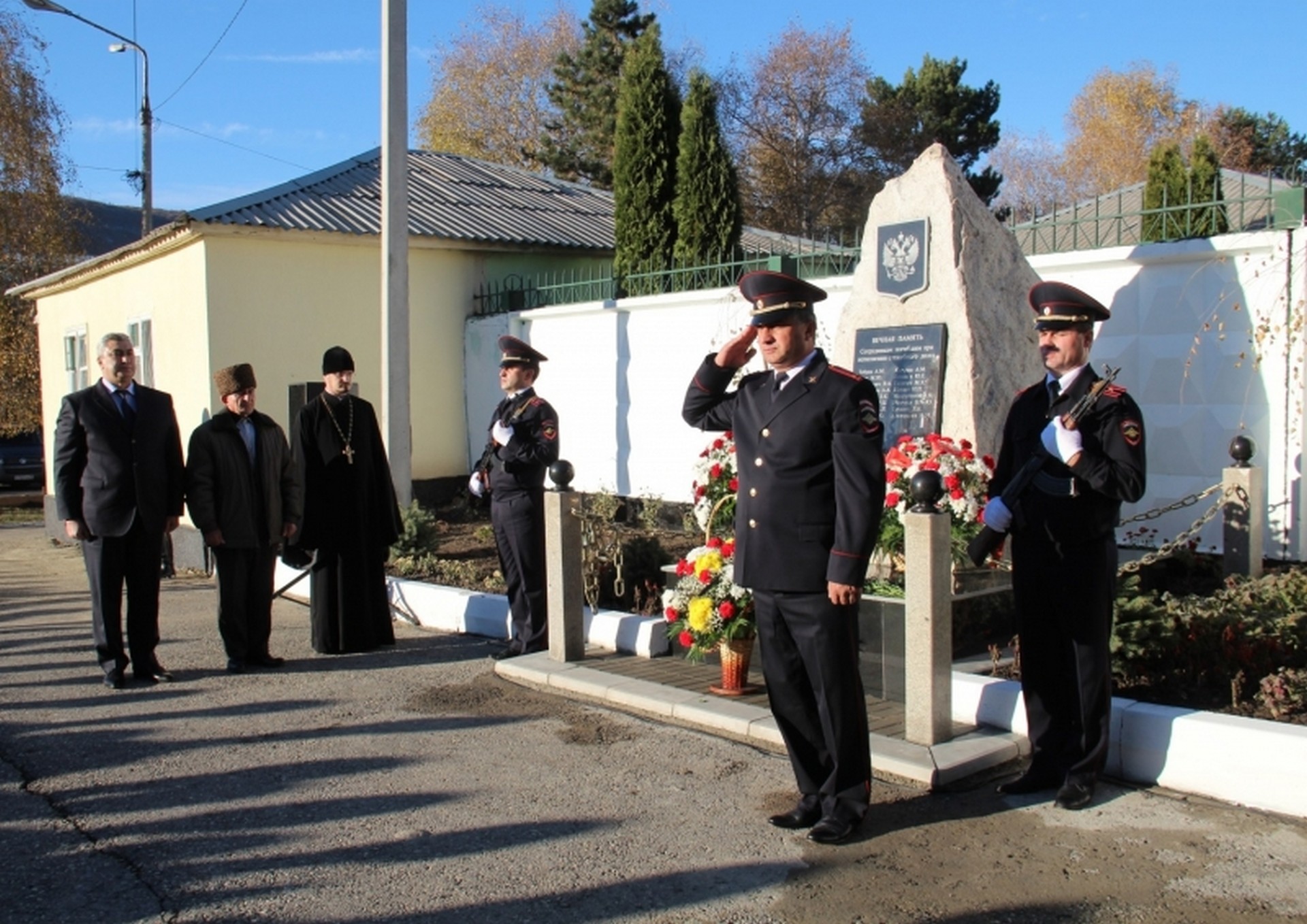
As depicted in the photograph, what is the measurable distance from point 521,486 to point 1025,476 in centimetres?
320

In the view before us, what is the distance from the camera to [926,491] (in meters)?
4.41

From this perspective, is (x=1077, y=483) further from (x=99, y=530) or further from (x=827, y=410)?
(x=99, y=530)

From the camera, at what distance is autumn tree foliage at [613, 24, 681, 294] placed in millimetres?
12586

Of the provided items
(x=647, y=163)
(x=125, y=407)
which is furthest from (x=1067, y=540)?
(x=647, y=163)

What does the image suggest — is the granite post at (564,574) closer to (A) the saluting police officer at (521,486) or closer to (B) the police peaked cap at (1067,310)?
(A) the saluting police officer at (521,486)

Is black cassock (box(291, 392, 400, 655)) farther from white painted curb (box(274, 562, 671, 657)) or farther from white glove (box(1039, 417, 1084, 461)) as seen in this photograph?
white glove (box(1039, 417, 1084, 461))

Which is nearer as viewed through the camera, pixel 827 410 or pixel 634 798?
pixel 827 410

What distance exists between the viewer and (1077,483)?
404 centimetres

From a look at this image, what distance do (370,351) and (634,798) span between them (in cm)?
895

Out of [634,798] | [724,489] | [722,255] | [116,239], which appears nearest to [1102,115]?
[722,255]

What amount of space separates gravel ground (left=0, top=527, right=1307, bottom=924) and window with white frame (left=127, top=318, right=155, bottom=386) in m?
8.24

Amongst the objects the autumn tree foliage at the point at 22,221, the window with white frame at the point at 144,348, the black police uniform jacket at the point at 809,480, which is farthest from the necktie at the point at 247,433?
the autumn tree foliage at the point at 22,221

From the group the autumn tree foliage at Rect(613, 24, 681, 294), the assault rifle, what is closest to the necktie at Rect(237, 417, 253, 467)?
the assault rifle

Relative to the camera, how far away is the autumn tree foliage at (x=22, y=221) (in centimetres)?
2389
